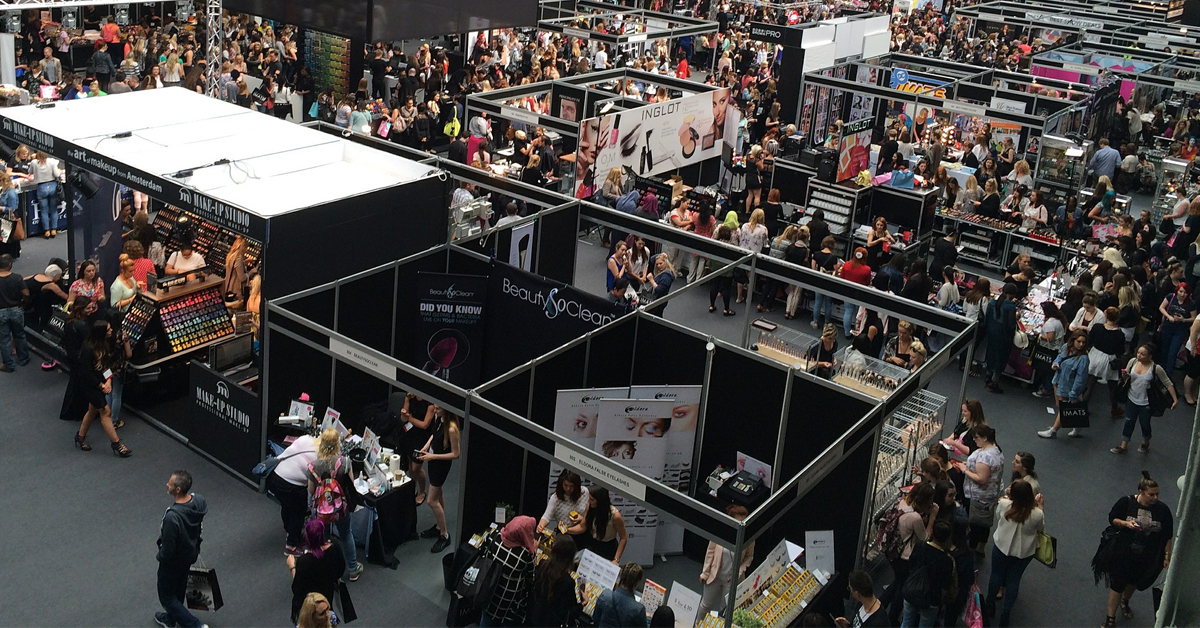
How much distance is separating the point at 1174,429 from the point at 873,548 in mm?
5250

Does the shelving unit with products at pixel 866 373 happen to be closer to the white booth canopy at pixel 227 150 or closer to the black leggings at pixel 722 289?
the black leggings at pixel 722 289

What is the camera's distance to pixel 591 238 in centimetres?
1577

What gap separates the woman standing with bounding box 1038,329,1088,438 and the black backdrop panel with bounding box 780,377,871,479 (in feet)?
12.1

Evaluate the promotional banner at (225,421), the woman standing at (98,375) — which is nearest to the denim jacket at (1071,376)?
the promotional banner at (225,421)

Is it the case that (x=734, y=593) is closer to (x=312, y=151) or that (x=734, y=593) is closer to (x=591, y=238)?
(x=312, y=151)

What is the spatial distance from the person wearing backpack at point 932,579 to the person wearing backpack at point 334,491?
3.78 meters

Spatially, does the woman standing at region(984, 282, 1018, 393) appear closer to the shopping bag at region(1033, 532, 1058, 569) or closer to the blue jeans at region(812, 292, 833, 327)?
the blue jeans at region(812, 292, 833, 327)

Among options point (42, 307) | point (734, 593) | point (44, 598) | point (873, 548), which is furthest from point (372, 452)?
point (42, 307)

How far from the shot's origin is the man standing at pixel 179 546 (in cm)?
681

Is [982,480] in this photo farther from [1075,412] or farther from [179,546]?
[179,546]

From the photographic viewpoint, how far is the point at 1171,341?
12.0m

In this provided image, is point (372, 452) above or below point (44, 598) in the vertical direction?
above

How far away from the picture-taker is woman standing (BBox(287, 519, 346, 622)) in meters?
6.73

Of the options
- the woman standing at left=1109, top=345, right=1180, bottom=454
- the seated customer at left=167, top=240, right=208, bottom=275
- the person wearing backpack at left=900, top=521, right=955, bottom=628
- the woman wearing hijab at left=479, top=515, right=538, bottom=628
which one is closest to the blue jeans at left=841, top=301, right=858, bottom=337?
the woman standing at left=1109, top=345, right=1180, bottom=454
